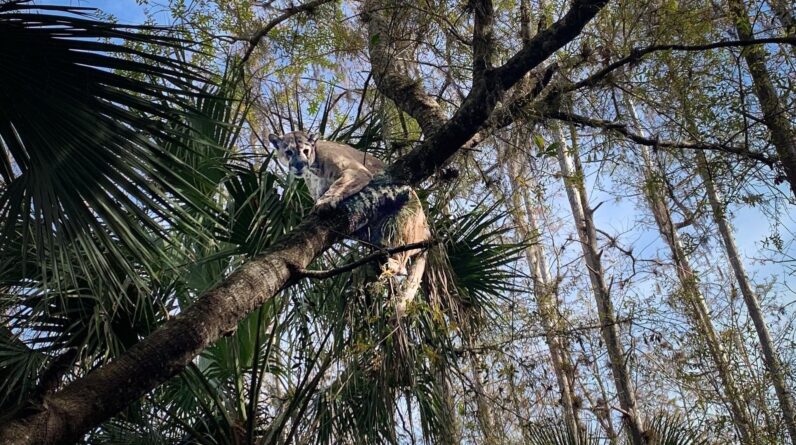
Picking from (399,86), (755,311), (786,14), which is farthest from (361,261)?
(755,311)

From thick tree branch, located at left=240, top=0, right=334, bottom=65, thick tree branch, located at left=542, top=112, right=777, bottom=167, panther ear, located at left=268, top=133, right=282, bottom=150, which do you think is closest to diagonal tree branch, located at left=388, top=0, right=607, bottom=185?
thick tree branch, located at left=542, top=112, right=777, bottom=167

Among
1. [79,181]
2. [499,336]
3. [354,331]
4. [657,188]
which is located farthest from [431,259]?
[79,181]

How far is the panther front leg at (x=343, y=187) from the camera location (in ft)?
12.2

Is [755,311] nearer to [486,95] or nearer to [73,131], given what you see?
[486,95]

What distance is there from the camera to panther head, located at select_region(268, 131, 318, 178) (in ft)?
15.2

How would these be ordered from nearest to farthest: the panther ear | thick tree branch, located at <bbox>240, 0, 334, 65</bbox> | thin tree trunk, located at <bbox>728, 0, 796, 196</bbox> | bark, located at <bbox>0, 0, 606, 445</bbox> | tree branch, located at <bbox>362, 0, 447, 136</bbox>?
bark, located at <bbox>0, 0, 606, 445</bbox> → thin tree trunk, located at <bbox>728, 0, 796, 196</bbox> → tree branch, located at <bbox>362, 0, 447, 136</bbox> → the panther ear → thick tree branch, located at <bbox>240, 0, 334, 65</bbox>

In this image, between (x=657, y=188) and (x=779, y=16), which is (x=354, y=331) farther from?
(x=779, y=16)

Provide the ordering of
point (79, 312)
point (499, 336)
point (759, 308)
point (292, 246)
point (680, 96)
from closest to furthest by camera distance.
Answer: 1. point (292, 246)
2. point (79, 312)
3. point (680, 96)
4. point (499, 336)
5. point (759, 308)

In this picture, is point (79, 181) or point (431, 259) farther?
point (431, 259)

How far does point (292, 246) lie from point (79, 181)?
0.97 m

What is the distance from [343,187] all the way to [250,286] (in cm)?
115

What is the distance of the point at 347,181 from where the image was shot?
4.00m

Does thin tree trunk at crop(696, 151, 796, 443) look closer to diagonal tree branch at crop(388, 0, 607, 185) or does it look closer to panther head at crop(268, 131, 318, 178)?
diagonal tree branch at crop(388, 0, 607, 185)

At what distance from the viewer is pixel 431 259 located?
170 inches
